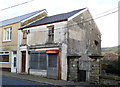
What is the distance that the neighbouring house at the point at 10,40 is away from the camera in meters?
22.9

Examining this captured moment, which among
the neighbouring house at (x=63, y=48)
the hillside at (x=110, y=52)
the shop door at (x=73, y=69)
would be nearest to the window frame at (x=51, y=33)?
the neighbouring house at (x=63, y=48)

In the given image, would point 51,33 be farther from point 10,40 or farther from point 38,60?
point 10,40

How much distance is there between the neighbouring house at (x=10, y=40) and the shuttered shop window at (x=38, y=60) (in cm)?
380

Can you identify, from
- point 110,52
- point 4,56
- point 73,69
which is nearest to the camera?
point 73,69

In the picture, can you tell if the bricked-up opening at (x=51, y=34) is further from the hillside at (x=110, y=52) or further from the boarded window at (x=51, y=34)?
the hillside at (x=110, y=52)

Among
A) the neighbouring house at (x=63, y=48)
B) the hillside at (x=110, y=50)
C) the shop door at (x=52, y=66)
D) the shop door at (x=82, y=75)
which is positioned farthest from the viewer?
the hillside at (x=110, y=50)

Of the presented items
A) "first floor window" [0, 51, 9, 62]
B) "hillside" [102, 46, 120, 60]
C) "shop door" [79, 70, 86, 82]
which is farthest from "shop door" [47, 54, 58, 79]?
"first floor window" [0, 51, 9, 62]

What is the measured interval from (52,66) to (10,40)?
30.0ft

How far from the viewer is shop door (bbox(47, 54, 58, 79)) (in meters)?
16.8

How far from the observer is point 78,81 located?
1570 cm

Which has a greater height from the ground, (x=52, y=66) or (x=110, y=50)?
(x=110, y=50)

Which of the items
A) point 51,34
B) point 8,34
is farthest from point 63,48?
point 8,34

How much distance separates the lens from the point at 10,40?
23812mm

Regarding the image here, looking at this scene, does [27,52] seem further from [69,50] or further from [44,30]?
[69,50]
